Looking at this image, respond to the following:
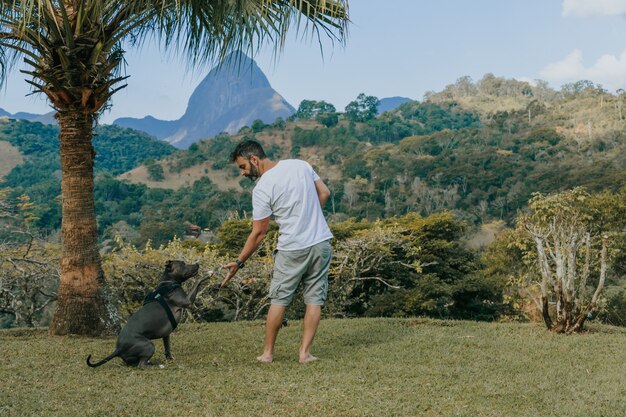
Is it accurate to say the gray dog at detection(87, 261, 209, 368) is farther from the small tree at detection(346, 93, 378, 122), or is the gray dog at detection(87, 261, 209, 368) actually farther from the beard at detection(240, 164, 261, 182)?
the small tree at detection(346, 93, 378, 122)

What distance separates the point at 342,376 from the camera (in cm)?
498

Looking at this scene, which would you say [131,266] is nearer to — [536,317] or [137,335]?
[137,335]

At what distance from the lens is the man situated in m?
5.30

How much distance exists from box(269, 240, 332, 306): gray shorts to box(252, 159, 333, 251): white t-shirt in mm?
68

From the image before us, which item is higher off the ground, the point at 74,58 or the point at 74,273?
the point at 74,58

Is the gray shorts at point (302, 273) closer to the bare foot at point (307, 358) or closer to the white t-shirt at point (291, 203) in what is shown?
the white t-shirt at point (291, 203)

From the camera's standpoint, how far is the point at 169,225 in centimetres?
4797

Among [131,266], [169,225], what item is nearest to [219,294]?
[131,266]

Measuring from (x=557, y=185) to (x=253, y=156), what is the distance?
52.8m

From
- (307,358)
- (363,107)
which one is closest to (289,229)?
(307,358)

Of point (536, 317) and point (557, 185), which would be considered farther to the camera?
point (557, 185)

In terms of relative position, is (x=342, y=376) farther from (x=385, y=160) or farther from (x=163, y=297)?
(x=385, y=160)

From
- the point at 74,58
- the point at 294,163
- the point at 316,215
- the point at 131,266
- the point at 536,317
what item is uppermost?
the point at 74,58

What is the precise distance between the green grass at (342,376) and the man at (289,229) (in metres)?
0.55
